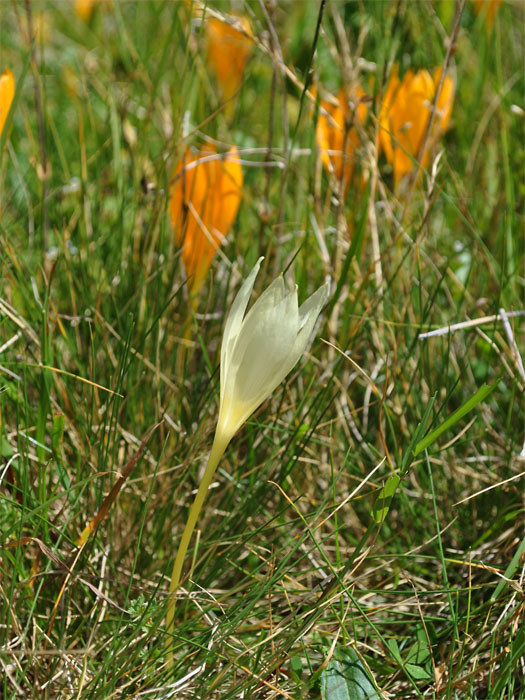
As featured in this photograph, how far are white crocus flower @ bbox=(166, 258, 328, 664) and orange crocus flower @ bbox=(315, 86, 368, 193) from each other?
0.50 meters

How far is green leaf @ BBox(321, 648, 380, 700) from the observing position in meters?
0.71

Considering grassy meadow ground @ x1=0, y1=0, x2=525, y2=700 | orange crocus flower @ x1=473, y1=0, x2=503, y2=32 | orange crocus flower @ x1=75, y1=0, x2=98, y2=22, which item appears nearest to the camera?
grassy meadow ground @ x1=0, y1=0, x2=525, y2=700

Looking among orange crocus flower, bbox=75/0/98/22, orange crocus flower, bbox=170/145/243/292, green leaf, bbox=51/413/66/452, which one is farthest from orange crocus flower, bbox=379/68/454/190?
orange crocus flower, bbox=75/0/98/22

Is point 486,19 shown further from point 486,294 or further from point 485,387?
point 485,387

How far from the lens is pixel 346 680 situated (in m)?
0.72

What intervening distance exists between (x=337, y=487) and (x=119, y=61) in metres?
1.45

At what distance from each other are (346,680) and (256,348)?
327 mm

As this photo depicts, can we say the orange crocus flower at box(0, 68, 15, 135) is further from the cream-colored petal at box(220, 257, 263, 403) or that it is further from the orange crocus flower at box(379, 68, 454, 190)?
the orange crocus flower at box(379, 68, 454, 190)

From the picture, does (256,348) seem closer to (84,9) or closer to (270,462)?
(270,462)

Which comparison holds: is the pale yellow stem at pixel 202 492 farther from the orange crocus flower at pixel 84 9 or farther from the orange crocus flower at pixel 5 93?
the orange crocus flower at pixel 84 9

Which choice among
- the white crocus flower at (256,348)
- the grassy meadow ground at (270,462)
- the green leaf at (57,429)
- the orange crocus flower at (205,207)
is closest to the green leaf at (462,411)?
the grassy meadow ground at (270,462)

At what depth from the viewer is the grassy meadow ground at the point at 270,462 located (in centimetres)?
70

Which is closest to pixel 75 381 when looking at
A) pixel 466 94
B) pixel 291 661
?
pixel 291 661

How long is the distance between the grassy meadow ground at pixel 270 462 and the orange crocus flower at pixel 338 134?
0.07 ft
